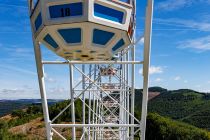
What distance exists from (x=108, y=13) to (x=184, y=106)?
12766 cm

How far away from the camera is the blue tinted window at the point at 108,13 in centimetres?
653

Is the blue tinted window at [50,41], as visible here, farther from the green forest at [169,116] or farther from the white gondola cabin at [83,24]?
the green forest at [169,116]

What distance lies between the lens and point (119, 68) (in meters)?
22.5

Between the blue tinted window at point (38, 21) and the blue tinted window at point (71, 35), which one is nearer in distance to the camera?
the blue tinted window at point (71, 35)

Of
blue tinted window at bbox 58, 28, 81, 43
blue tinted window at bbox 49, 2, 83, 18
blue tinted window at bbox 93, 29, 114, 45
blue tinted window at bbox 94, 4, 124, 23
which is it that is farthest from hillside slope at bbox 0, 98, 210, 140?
blue tinted window at bbox 94, 4, 124, 23

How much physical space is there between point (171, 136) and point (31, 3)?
178 feet

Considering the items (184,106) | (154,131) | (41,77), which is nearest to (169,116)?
(184,106)

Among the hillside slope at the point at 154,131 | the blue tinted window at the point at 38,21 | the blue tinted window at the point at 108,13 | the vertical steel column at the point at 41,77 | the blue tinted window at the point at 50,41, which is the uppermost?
the blue tinted window at the point at 108,13

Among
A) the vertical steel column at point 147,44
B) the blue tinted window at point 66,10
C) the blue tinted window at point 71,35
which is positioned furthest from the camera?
the vertical steel column at point 147,44

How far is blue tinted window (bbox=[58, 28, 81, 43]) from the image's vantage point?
6699mm

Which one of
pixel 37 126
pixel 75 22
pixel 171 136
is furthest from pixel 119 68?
pixel 37 126

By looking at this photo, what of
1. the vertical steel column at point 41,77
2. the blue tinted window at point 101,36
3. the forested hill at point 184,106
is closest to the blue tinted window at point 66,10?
the blue tinted window at point 101,36

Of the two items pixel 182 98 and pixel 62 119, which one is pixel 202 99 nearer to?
pixel 182 98

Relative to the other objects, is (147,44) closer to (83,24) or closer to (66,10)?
(83,24)
